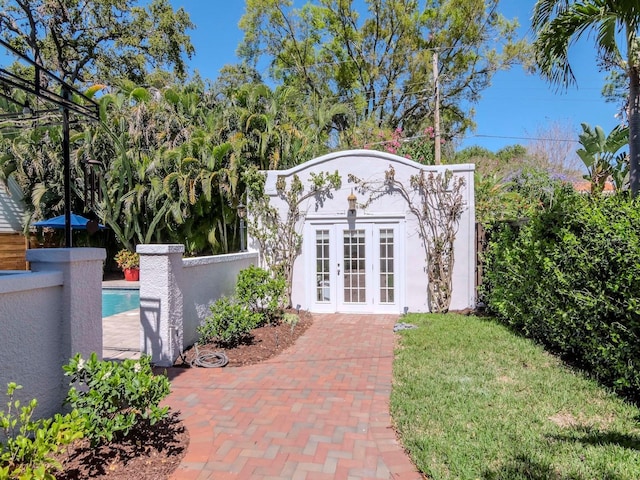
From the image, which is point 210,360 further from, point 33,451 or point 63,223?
point 63,223

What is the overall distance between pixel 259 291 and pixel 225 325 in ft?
4.17

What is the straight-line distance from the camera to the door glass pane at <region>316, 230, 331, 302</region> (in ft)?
31.6

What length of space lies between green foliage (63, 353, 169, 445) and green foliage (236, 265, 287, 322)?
4.08 m

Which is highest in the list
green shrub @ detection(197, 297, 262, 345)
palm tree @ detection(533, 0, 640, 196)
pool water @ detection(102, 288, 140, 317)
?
palm tree @ detection(533, 0, 640, 196)

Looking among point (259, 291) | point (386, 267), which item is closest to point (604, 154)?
point (386, 267)

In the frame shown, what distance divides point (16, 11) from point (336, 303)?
2197 cm

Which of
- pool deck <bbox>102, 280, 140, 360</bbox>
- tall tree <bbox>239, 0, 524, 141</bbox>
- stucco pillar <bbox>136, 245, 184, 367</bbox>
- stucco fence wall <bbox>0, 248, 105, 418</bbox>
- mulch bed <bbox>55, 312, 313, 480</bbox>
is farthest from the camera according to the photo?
tall tree <bbox>239, 0, 524, 141</bbox>

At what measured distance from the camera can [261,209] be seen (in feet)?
32.0

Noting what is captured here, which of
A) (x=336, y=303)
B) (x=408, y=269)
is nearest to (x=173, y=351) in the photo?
(x=336, y=303)

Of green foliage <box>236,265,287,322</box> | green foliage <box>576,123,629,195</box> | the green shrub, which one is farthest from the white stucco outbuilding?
the green shrub

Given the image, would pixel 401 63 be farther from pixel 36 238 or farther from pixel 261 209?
pixel 36 238

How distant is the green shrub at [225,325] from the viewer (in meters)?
6.28

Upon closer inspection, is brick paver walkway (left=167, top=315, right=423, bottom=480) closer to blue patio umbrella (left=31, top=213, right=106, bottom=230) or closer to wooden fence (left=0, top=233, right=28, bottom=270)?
blue patio umbrella (left=31, top=213, right=106, bottom=230)

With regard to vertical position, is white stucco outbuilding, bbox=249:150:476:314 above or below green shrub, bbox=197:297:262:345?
above
